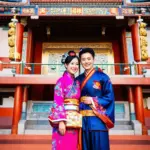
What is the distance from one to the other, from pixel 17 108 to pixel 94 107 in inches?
198

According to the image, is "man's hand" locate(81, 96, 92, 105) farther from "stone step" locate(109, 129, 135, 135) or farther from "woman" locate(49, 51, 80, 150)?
"stone step" locate(109, 129, 135, 135)

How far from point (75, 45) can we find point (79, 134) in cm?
754

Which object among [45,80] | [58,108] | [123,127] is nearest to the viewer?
[58,108]

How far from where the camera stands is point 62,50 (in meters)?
10.3

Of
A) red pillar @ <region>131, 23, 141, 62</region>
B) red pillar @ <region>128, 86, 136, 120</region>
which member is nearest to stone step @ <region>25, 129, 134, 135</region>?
red pillar @ <region>128, 86, 136, 120</region>

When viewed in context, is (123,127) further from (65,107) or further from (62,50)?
(65,107)

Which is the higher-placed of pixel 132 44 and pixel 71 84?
pixel 132 44

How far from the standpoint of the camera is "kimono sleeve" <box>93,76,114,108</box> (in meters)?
3.13

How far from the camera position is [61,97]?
10.3ft

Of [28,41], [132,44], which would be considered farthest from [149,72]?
[28,41]

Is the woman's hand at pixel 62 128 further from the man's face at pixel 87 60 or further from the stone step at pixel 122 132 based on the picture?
the stone step at pixel 122 132

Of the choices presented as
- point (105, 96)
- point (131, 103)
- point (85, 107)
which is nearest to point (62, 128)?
Result: point (85, 107)

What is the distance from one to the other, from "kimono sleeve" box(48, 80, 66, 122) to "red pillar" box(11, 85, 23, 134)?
4.58m

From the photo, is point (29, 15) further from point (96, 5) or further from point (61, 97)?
point (61, 97)
